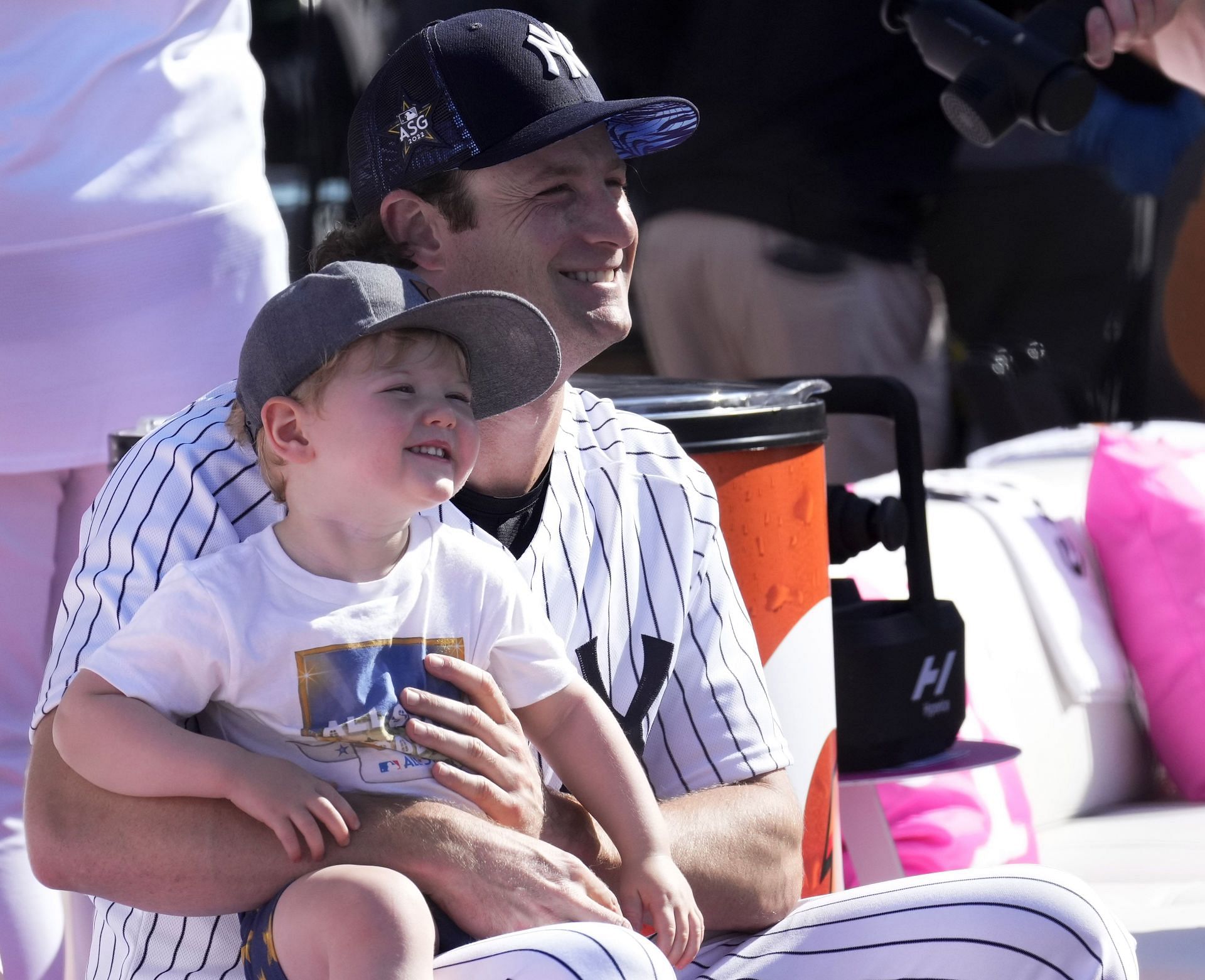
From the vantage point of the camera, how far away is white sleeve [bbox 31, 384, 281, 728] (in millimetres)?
1440

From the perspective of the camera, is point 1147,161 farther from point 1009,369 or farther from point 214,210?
point 214,210

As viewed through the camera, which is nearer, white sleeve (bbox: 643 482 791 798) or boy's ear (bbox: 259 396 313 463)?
boy's ear (bbox: 259 396 313 463)

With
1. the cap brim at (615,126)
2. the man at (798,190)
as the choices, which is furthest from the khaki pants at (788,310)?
the cap brim at (615,126)

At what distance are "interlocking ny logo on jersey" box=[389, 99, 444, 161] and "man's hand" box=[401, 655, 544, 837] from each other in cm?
63

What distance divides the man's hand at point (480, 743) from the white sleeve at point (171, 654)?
0.17 meters

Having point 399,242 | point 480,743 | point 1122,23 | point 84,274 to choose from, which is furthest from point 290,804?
point 1122,23

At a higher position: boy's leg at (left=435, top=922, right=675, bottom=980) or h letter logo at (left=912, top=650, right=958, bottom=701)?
boy's leg at (left=435, top=922, right=675, bottom=980)

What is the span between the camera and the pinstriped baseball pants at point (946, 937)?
1.51 metres

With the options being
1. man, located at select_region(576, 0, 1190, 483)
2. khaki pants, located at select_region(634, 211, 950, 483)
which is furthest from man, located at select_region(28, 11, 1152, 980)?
khaki pants, located at select_region(634, 211, 950, 483)

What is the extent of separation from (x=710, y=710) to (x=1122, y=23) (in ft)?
5.93

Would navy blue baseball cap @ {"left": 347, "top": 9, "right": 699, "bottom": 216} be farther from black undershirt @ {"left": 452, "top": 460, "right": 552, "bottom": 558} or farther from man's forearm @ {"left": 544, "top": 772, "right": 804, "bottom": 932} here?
man's forearm @ {"left": 544, "top": 772, "right": 804, "bottom": 932}

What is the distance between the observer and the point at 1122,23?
2963 mm

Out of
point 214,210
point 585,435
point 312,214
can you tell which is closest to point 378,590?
point 585,435

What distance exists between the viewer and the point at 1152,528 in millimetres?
3299
